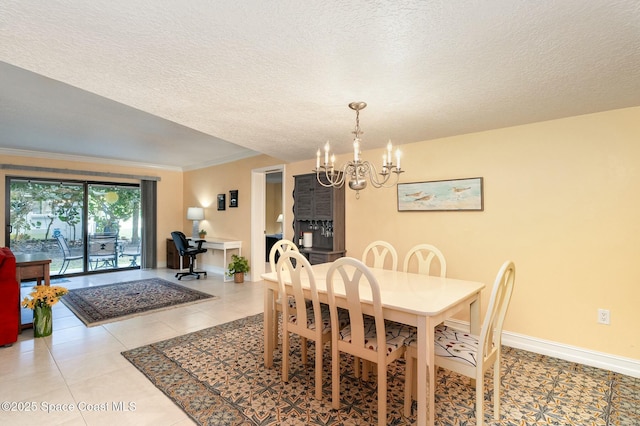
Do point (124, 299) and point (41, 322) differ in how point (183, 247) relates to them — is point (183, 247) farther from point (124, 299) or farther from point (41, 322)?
point (41, 322)

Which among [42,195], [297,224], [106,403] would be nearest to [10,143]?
[42,195]

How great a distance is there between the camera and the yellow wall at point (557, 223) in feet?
8.00

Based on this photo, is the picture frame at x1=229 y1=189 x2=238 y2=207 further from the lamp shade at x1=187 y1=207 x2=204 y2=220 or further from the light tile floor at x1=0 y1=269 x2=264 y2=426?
the light tile floor at x1=0 y1=269 x2=264 y2=426

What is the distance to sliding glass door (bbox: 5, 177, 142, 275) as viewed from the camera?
5.62 metres

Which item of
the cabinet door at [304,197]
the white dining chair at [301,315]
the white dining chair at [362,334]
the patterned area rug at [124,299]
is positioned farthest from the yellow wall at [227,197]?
the white dining chair at [362,334]

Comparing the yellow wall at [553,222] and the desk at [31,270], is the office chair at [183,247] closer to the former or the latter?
the desk at [31,270]

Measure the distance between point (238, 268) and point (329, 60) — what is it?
4.51 metres

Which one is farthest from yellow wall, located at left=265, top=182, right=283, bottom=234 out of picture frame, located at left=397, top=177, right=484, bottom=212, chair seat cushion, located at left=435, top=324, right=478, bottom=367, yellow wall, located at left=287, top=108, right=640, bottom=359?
chair seat cushion, located at left=435, top=324, right=478, bottom=367

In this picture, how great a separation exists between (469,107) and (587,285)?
185 cm

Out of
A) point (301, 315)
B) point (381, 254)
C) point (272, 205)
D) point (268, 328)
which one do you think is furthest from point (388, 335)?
point (272, 205)

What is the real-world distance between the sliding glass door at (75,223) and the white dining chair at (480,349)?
6.98 meters

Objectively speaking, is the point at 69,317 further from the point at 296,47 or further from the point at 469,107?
the point at 469,107

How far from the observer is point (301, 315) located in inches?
89.5

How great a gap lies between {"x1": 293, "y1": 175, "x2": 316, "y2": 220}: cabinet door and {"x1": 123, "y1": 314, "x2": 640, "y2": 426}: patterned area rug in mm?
2096
